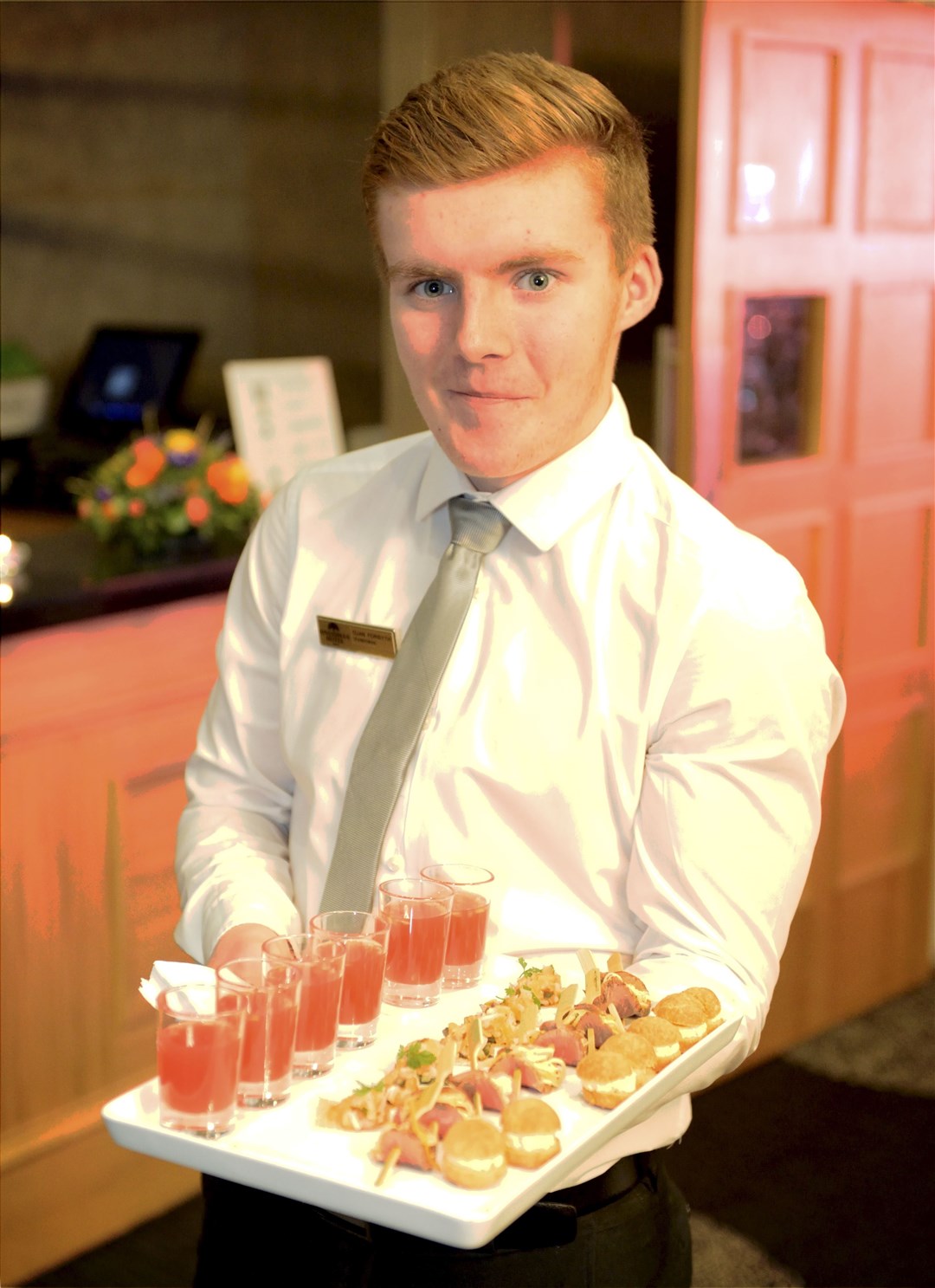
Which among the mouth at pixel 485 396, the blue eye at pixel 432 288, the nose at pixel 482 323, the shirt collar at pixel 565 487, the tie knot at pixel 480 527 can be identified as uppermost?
the blue eye at pixel 432 288

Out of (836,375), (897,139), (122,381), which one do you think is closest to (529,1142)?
(836,375)

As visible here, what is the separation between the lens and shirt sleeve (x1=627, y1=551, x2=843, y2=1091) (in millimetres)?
1399

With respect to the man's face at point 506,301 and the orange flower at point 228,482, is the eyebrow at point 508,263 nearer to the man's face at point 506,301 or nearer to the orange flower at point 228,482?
the man's face at point 506,301

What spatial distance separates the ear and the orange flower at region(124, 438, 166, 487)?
179 centimetres

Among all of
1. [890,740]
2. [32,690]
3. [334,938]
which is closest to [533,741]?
[334,938]

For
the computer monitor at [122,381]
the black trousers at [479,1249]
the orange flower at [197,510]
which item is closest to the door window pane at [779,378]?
the orange flower at [197,510]

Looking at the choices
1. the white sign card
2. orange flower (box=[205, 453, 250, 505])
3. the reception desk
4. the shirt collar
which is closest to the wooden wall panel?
the reception desk

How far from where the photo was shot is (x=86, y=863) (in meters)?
2.80

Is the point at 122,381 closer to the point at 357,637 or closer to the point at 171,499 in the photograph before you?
the point at 171,499

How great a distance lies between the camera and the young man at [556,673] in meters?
1.39

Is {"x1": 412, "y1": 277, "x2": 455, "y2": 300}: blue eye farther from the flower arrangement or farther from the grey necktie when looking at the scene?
the flower arrangement

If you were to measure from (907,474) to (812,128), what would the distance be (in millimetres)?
835

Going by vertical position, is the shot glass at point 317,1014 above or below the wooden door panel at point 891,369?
below

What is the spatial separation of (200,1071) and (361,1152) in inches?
Result: 5.3
